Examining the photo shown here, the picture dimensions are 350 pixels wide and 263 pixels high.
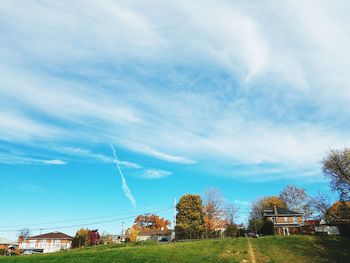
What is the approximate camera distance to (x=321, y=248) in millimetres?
37406

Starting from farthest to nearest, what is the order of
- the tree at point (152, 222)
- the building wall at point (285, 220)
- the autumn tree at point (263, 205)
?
the tree at point (152, 222)
the autumn tree at point (263, 205)
the building wall at point (285, 220)

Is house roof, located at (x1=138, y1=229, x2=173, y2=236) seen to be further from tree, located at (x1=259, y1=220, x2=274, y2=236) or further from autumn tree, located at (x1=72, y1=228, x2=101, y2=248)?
tree, located at (x1=259, y1=220, x2=274, y2=236)

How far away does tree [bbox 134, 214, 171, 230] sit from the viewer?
4958 inches

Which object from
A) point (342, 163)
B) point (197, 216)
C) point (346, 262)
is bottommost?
point (346, 262)

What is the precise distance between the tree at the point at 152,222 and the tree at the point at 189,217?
1846 inches

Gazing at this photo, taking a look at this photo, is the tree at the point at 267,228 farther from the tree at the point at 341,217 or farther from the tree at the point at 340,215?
the tree at the point at 340,215

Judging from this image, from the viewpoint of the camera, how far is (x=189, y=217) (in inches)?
3130

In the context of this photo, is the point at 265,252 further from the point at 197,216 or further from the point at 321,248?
the point at 197,216

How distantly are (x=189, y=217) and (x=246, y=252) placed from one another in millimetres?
44451

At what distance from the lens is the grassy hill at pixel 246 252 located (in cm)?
3328

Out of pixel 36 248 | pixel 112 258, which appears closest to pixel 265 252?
pixel 112 258


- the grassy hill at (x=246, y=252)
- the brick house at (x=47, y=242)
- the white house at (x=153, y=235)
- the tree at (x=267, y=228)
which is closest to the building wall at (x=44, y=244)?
the brick house at (x=47, y=242)

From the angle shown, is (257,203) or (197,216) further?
(257,203)

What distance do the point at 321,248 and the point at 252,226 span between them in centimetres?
3721
